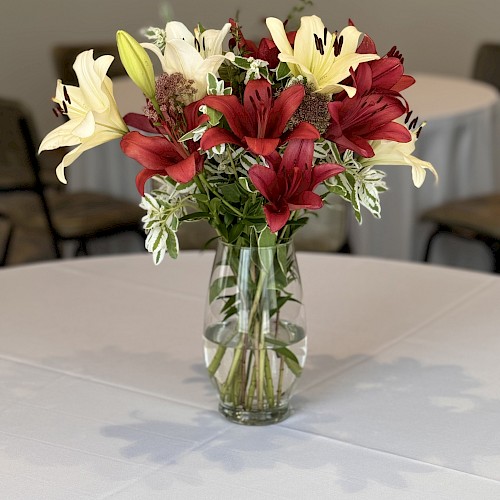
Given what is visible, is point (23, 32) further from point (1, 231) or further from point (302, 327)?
point (302, 327)

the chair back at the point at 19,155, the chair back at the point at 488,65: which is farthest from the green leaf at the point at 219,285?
the chair back at the point at 488,65

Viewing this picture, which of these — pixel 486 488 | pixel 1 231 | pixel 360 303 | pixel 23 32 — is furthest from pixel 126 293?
pixel 23 32

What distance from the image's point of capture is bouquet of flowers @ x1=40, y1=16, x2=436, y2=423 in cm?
111

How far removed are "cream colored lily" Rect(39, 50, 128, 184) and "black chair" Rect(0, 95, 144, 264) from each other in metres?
2.37

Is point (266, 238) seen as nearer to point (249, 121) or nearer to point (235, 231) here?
point (235, 231)

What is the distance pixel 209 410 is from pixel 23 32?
5.01 metres

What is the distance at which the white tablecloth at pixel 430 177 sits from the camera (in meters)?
3.54

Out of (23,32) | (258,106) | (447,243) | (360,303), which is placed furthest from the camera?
(23,32)

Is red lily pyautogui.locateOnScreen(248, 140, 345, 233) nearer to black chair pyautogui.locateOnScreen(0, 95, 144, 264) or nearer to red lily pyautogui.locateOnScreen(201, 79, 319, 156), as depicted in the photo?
red lily pyautogui.locateOnScreen(201, 79, 319, 156)

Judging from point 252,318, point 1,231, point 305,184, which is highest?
point 305,184

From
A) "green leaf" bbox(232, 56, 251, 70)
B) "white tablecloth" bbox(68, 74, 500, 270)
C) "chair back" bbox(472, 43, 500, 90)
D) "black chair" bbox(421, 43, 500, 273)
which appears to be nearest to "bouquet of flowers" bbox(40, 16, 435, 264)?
"green leaf" bbox(232, 56, 251, 70)

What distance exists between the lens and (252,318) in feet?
4.14

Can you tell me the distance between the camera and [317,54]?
113 cm

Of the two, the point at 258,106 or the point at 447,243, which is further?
the point at 447,243
